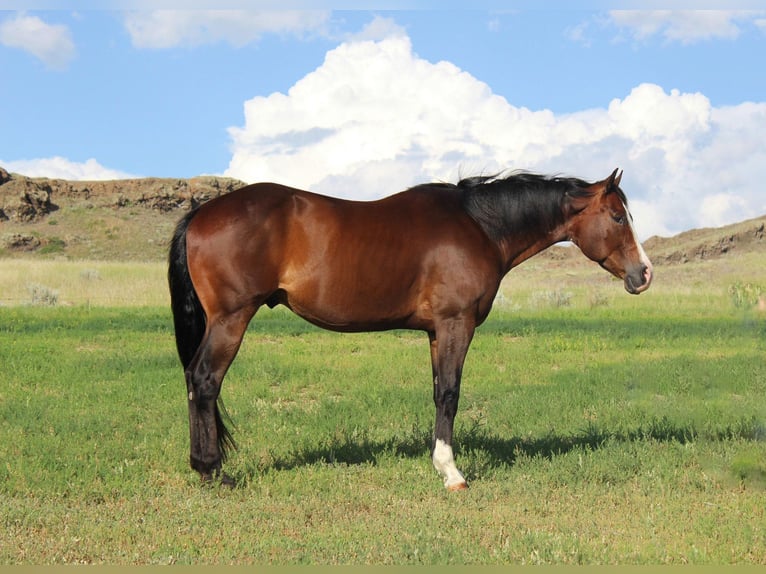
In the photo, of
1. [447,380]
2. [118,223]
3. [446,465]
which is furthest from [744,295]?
[118,223]

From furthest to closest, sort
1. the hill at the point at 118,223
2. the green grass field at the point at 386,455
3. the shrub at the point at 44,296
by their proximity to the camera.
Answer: the hill at the point at 118,223
the shrub at the point at 44,296
the green grass field at the point at 386,455

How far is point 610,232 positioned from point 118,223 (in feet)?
225

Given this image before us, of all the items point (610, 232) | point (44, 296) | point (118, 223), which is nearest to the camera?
point (610, 232)

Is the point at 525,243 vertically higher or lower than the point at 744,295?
higher

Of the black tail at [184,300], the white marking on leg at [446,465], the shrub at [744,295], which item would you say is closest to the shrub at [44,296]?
the black tail at [184,300]

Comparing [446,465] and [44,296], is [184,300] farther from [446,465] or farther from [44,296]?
[44,296]

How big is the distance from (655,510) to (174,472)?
3957 mm

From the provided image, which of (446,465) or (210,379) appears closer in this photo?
(210,379)

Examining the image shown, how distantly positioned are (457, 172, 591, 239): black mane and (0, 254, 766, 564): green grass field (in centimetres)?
189

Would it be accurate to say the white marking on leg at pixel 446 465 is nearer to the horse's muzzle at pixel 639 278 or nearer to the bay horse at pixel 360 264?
the bay horse at pixel 360 264

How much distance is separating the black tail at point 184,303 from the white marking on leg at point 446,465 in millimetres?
1751

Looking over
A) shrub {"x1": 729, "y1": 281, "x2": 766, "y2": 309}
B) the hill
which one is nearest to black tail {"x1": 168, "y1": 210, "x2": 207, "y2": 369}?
shrub {"x1": 729, "y1": 281, "x2": 766, "y2": 309}

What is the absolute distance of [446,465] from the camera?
677 cm

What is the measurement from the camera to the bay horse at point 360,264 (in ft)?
21.5
